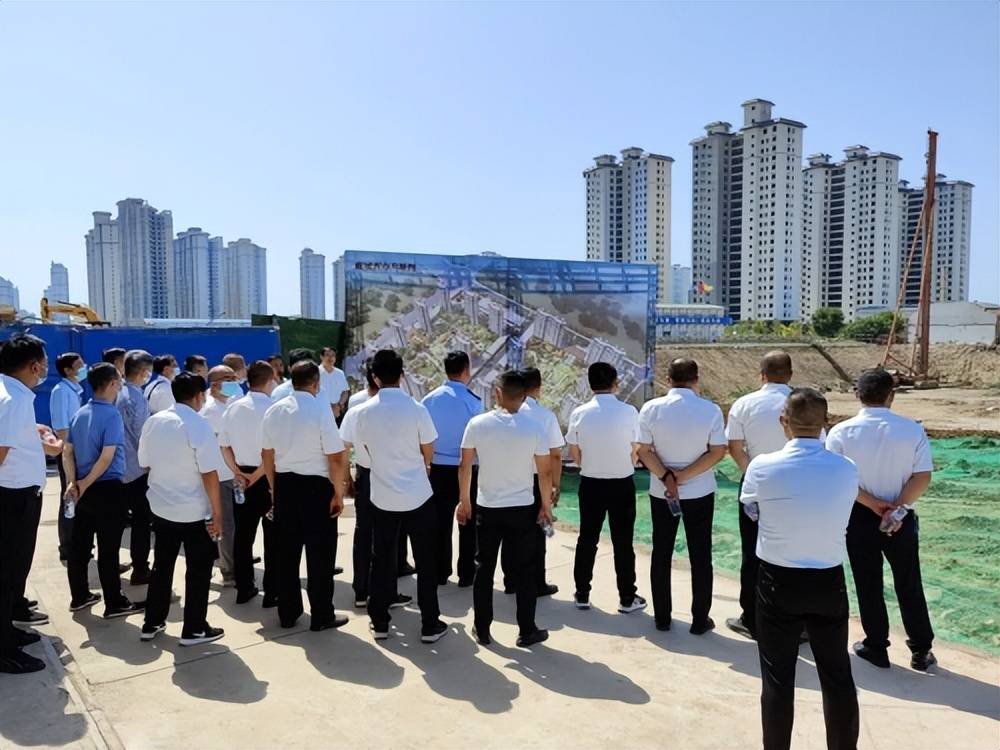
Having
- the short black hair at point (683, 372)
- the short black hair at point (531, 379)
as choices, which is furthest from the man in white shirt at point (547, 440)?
the short black hair at point (683, 372)

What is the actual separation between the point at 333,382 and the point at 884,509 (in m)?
5.93

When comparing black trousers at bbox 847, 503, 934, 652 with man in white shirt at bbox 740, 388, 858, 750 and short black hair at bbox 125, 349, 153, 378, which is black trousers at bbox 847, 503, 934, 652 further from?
short black hair at bbox 125, 349, 153, 378

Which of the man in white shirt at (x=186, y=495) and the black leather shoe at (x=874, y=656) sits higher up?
the man in white shirt at (x=186, y=495)

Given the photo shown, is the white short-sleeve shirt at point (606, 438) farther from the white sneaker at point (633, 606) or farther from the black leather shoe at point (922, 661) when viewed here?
the black leather shoe at point (922, 661)

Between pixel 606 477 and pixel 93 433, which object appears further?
pixel 606 477

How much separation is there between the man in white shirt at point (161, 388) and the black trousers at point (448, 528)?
2.43 m

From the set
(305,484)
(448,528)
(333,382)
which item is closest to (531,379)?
(448,528)

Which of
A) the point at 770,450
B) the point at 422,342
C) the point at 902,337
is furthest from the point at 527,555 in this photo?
the point at 902,337

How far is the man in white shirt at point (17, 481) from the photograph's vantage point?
12.0ft

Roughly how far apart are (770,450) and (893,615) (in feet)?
6.44

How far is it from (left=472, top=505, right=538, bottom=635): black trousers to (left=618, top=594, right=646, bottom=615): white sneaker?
0.81 meters

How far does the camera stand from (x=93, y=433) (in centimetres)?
436

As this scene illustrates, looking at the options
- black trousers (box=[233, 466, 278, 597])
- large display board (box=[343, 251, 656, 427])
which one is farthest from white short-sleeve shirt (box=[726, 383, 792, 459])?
large display board (box=[343, 251, 656, 427])

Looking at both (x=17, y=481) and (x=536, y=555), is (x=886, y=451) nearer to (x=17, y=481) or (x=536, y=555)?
(x=536, y=555)
